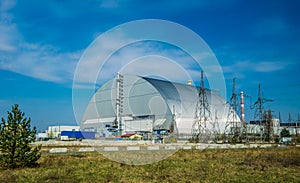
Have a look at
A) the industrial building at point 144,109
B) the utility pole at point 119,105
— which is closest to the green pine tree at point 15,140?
the utility pole at point 119,105

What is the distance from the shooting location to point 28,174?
50.6ft

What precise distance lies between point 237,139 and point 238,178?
58630 mm

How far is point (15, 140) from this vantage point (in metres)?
17.9

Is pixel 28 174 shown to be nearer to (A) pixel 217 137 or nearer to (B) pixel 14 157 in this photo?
(B) pixel 14 157

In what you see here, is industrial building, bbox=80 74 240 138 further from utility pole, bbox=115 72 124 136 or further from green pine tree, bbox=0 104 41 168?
green pine tree, bbox=0 104 41 168

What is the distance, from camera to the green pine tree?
17.8 m

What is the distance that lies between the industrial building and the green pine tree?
197 ft

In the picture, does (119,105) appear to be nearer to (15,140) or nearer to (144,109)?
(144,109)

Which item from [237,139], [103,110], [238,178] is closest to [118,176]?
[238,178]

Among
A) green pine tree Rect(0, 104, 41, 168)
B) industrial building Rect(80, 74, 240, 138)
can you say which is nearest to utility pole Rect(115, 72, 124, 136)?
industrial building Rect(80, 74, 240, 138)

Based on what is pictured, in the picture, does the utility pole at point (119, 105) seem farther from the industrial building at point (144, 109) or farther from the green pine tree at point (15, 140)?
the green pine tree at point (15, 140)

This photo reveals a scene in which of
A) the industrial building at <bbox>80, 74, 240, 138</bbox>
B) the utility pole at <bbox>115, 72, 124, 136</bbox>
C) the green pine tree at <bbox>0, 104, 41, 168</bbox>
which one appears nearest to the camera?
the green pine tree at <bbox>0, 104, 41, 168</bbox>

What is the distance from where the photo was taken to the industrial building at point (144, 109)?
8362cm

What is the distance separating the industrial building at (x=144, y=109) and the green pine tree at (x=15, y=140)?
60.1 meters
